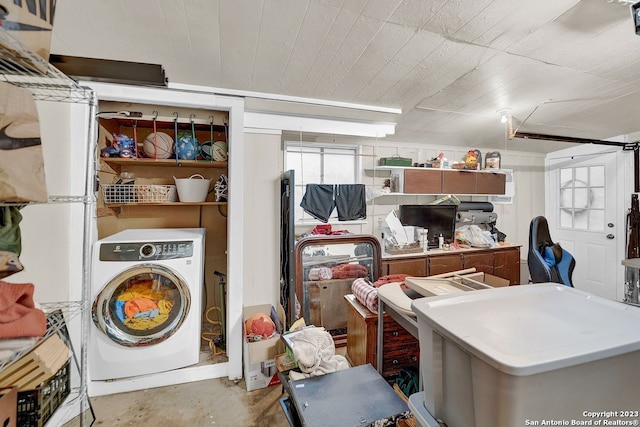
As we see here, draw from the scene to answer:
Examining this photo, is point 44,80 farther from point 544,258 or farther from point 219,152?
point 544,258

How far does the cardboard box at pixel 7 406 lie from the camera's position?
0.89 metres

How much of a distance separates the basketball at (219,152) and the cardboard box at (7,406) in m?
1.75

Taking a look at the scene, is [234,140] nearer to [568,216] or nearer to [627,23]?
[627,23]

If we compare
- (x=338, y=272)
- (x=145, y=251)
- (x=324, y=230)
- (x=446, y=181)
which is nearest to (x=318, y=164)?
(x=324, y=230)

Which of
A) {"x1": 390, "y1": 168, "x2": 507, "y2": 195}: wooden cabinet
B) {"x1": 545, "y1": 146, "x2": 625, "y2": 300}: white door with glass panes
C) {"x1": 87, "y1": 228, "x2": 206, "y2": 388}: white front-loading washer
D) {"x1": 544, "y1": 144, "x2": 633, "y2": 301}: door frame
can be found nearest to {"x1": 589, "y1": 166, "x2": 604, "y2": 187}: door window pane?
{"x1": 545, "y1": 146, "x2": 625, "y2": 300}: white door with glass panes

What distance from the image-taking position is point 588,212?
395cm

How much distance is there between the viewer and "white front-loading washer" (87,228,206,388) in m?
1.80

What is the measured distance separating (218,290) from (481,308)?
243 centimetres

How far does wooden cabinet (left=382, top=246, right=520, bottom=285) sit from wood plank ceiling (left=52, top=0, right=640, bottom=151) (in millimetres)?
1741

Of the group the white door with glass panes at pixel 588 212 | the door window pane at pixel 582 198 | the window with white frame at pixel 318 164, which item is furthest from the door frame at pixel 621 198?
the window with white frame at pixel 318 164

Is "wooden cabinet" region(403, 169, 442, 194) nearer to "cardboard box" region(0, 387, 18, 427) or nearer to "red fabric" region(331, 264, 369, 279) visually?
"red fabric" region(331, 264, 369, 279)

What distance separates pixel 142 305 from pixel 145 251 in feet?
1.28

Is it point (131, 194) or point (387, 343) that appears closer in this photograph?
point (387, 343)

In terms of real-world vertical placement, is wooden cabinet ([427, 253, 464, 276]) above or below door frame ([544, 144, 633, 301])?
below
